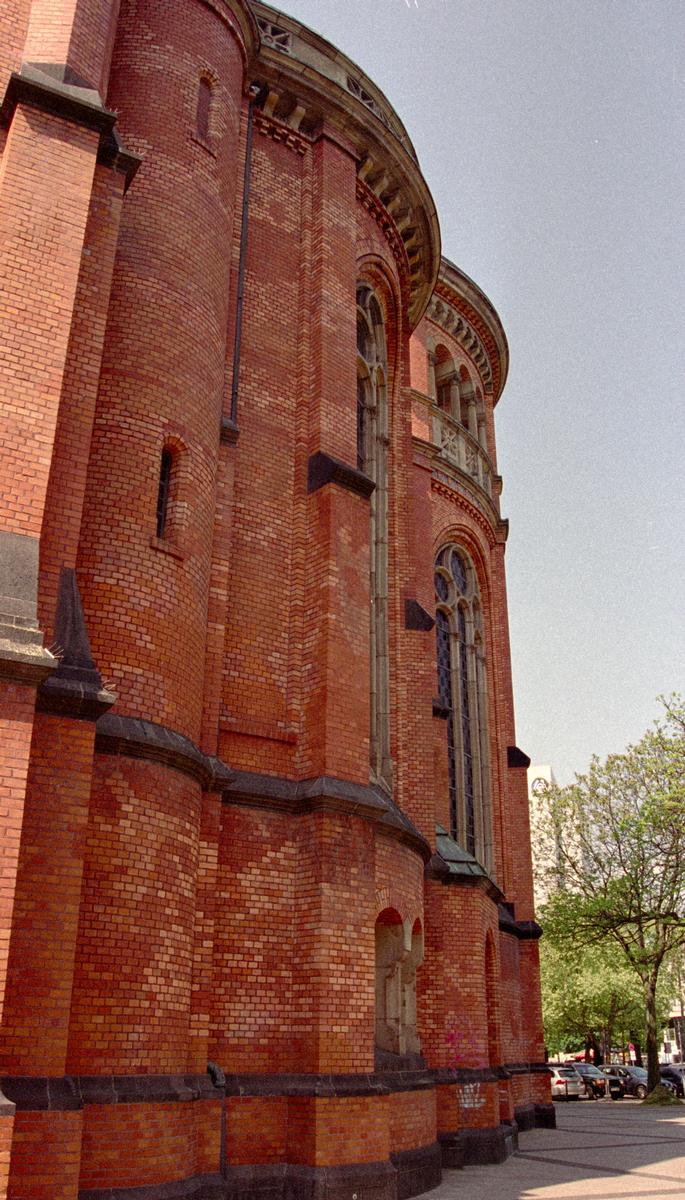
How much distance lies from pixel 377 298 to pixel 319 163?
271 cm

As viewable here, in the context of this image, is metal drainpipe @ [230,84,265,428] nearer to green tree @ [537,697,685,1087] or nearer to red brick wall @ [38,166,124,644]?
red brick wall @ [38,166,124,644]

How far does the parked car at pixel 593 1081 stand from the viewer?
40125mm

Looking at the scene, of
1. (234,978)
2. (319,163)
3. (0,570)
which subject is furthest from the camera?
(319,163)

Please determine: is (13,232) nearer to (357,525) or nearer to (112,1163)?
(357,525)

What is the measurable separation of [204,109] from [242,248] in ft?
5.34

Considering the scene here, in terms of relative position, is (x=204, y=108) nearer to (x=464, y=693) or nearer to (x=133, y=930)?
(x=133, y=930)

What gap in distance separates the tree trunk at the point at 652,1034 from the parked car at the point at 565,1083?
15.5ft

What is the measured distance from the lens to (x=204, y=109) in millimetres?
12352

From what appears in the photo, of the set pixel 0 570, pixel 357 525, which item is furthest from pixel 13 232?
pixel 357 525

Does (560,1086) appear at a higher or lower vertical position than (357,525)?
lower

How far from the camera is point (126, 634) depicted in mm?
9281

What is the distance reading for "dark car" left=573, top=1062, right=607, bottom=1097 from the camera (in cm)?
4012

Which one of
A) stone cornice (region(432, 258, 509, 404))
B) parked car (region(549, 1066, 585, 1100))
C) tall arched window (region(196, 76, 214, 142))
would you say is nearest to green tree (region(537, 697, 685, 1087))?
parked car (region(549, 1066, 585, 1100))

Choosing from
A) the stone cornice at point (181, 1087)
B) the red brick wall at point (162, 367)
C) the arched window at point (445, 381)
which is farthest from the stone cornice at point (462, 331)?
the stone cornice at point (181, 1087)
